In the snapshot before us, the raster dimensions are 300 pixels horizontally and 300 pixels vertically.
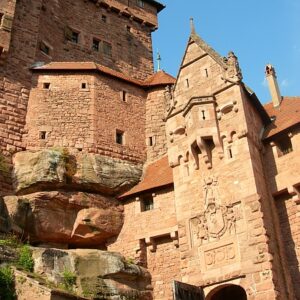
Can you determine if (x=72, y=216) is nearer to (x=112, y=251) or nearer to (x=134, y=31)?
(x=112, y=251)

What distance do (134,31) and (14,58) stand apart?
11.5m

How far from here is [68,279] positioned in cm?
1938

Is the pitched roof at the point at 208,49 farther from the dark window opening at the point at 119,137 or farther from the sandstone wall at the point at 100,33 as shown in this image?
the sandstone wall at the point at 100,33

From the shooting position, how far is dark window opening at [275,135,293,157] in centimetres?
2145

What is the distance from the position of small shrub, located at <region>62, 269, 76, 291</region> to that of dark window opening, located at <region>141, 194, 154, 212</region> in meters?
5.67

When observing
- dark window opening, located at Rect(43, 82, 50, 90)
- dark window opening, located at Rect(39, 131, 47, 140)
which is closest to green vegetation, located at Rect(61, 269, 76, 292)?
dark window opening, located at Rect(39, 131, 47, 140)

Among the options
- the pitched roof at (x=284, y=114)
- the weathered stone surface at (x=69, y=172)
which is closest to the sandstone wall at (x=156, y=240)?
the weathered stone surface at (x=69, y=172)

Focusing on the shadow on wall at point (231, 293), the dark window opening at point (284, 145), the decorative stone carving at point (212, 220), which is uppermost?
the dark window opening at point (284, 145)

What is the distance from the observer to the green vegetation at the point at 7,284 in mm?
17859

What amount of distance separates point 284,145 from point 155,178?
676 centimetres

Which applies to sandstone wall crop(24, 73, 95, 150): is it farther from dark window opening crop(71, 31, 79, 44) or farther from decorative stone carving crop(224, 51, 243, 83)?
decorative stone carving crop(224, 51, 243, 83)

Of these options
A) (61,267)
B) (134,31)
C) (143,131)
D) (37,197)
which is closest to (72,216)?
(37,197)

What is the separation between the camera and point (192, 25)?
2580 centimetres

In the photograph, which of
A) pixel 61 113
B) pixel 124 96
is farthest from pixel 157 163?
pixel 61 113
